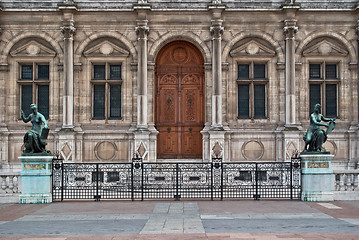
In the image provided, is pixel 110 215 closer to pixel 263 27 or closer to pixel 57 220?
pixel 57 220

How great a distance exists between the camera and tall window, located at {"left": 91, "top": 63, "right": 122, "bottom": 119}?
24.4 metres

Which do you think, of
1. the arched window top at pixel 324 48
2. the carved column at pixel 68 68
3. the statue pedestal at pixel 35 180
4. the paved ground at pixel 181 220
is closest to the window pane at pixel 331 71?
the arched window top at pixel 324 48

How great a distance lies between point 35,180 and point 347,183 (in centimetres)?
1085

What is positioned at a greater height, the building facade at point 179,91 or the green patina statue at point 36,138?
the building facade at point 179,91

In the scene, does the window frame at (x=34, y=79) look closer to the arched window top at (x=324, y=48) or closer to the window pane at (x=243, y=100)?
the window pane at (x=243, y=100)

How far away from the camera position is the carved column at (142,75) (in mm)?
23575

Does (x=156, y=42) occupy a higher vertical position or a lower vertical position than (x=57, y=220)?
higher

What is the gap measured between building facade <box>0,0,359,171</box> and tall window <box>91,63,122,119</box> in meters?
0.05

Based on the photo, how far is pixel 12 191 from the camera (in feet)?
56.2

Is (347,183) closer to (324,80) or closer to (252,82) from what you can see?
(324,80)

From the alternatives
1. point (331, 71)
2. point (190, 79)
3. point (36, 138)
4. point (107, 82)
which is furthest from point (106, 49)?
point (331, 71)

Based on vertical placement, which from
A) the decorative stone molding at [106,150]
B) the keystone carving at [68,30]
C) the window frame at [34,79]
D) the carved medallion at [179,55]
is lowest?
the decorative stone molding at [106,150]

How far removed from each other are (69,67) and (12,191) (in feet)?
27.0

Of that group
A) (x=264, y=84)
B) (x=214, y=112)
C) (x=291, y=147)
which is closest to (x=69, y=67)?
(x=214, y=112)
